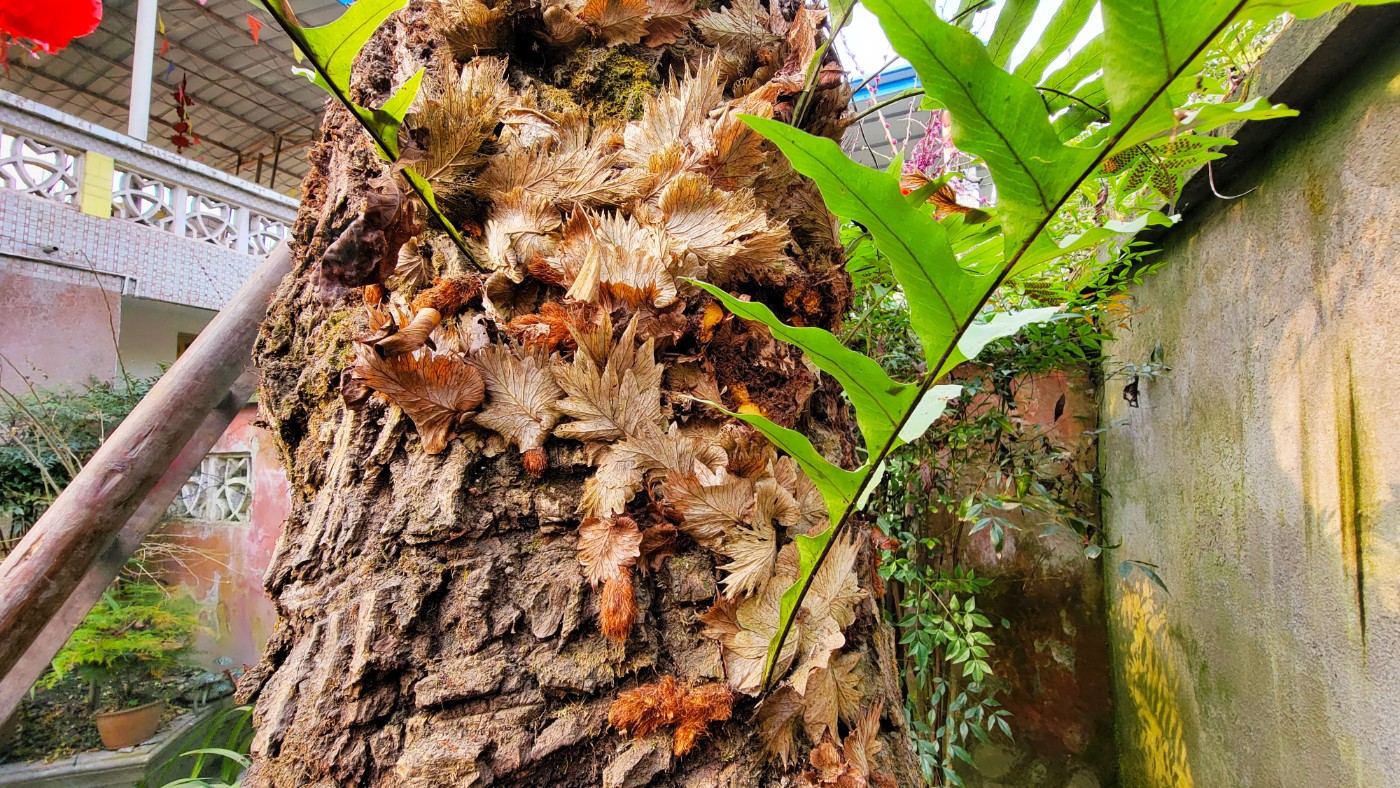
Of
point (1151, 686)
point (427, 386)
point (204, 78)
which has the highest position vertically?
point (204, 78)

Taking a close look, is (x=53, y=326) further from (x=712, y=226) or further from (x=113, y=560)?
(x=712, y=226)

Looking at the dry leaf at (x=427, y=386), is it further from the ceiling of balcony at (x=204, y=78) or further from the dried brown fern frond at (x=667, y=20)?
the ceiling of balcony at (x=204, y=78)

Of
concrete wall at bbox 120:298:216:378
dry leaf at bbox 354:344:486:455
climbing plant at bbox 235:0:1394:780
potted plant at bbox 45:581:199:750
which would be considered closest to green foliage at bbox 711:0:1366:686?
climbing plant at bbox 235:0:1394:780

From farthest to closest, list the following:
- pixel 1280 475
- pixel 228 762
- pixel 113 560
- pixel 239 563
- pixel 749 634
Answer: pixel 239 563 < pixel 228 762 < pixel 1280 475 < pixel 113 560 < pixel 749 634

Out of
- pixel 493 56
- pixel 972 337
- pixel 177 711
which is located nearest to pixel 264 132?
pixel 177 711

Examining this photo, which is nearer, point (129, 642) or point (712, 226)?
point (712, 226)

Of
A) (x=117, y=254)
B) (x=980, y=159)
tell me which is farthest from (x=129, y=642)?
(x=980, y=159)

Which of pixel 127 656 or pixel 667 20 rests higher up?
pixel 667 20
